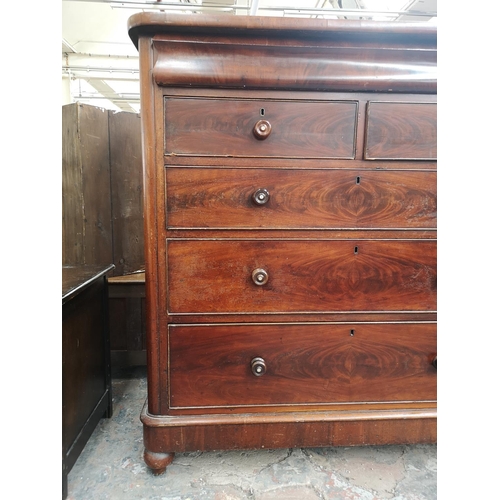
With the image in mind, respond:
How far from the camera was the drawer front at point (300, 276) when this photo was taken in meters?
0.93

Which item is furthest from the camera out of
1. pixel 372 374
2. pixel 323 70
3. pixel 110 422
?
pixel 110 422

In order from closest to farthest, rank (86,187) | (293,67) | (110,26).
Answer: (293,67), (86,187), (110,26)

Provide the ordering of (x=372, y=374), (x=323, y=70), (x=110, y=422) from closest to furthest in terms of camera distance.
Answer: (x=323, y=70) < (x=372, y=374) < (x=110, y=422)

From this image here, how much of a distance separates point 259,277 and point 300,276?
0.40 ft

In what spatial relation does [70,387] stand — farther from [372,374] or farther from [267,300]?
[372,374]

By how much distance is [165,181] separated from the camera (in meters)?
0.90

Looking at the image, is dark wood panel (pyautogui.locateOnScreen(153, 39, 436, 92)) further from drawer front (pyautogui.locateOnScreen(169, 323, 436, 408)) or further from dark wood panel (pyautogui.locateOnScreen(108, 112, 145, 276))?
dark wood panel (pyautogui.locateOnScreen(108, 112, 145, 276))

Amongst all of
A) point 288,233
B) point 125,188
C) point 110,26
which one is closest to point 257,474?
point 288,233

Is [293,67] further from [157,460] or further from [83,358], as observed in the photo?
[157,460]

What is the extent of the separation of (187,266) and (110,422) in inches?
29.5

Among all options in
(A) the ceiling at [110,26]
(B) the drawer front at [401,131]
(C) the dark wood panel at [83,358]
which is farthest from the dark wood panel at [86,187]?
(B) the drawer front at [401,131]

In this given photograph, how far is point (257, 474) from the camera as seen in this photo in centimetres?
100
